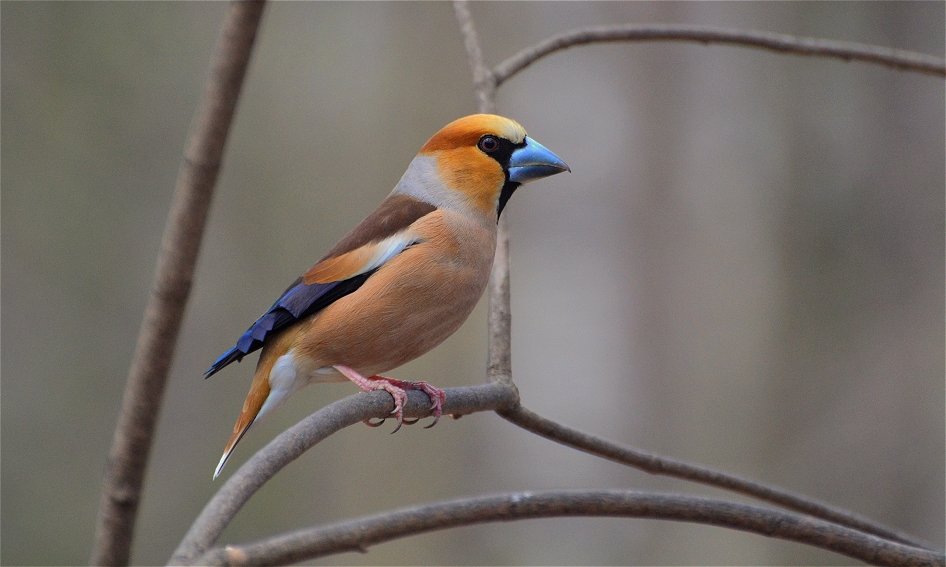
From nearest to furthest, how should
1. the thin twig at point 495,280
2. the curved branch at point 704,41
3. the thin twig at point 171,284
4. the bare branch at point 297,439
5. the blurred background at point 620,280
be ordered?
the bare branch at point 297,439, the thin twig at point 171,284, the thin twig at point 495,280, the curved branch at point 704,41, the blurred background at point 620,280

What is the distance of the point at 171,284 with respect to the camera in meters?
1.63

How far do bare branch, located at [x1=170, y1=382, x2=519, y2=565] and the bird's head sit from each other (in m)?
0.68

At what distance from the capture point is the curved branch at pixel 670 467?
2.08 meters

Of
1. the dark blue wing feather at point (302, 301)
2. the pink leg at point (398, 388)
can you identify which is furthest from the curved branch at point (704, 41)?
the pink leg at point (398, 388)

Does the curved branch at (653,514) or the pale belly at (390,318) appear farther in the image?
the pale belly at (390,318)

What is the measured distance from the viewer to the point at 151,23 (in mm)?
8312

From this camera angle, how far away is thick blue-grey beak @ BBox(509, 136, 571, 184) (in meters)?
2.61

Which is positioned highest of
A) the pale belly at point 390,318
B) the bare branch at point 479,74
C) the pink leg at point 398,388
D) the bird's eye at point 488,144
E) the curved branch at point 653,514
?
the bare branch at point 479,74

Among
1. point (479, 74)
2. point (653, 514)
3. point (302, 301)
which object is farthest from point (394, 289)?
point (653, 514)

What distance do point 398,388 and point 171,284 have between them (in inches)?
32.7

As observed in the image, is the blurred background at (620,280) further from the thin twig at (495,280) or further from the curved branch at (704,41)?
the thin twig at (495,280)

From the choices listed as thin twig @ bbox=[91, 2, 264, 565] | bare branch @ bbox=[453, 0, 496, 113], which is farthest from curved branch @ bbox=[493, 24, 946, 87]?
thin twig @ bbox=[91, 2, 264, 565]

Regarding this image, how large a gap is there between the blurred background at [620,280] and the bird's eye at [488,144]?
11.5 ft

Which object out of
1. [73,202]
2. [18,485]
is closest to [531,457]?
[18,485]
